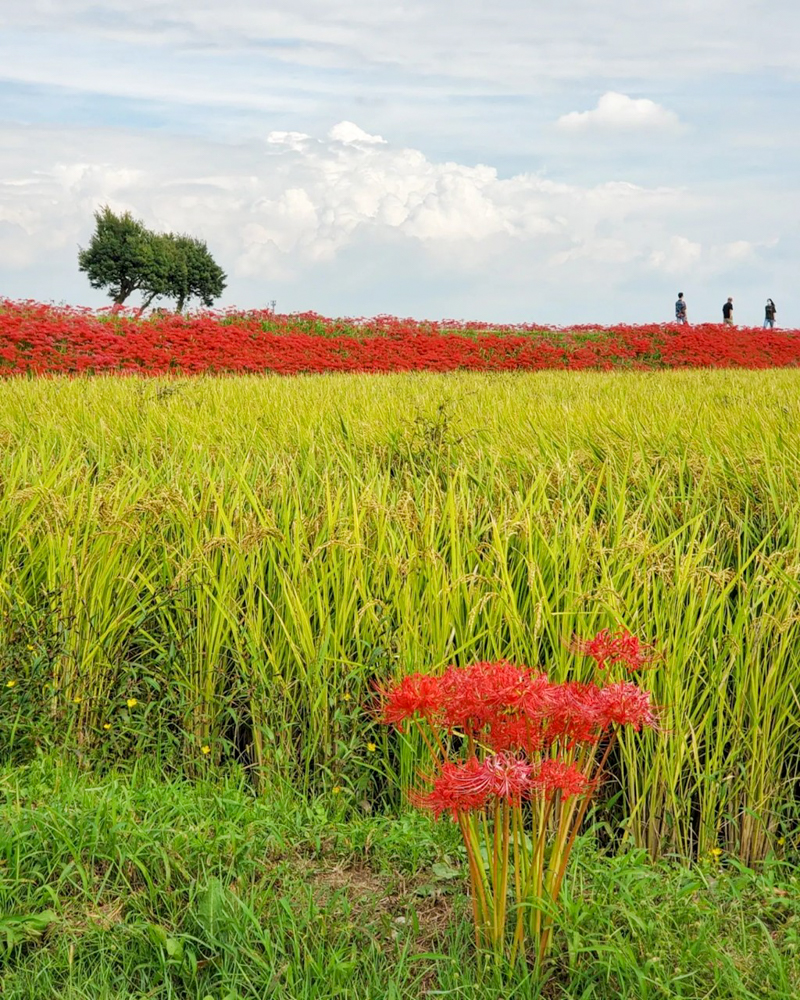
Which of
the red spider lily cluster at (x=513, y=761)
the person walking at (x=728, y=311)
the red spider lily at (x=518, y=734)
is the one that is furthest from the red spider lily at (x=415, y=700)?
the person walking at (x=728, y=311)

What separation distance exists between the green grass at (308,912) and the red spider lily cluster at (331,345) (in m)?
11.7

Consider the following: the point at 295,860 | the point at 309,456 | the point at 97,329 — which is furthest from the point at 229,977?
the point at 97,329

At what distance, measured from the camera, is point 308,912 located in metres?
2.05

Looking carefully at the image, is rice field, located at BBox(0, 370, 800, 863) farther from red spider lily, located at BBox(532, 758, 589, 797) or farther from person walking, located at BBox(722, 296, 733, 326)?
person walking, located at BBox(722, 296, 733, 326)

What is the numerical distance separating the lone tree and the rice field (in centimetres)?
3247

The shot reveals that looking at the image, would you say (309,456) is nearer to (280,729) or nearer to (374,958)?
(280,729)

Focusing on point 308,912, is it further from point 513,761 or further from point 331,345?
point 331,345

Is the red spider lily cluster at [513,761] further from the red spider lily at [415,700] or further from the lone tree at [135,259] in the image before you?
the lone tree at [135,259]

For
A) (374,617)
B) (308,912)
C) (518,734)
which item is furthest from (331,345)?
(518,734)

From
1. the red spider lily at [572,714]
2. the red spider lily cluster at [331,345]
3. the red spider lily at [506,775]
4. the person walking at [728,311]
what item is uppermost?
the person walking at [728,311]

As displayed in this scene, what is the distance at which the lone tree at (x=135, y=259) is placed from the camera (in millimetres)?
34812

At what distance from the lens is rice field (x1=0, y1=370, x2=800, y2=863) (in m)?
2.82

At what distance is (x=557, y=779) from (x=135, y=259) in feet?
118

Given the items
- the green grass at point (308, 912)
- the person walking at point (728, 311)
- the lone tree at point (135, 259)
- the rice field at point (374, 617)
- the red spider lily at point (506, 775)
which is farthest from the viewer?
the lone tree at point (135, 259)
